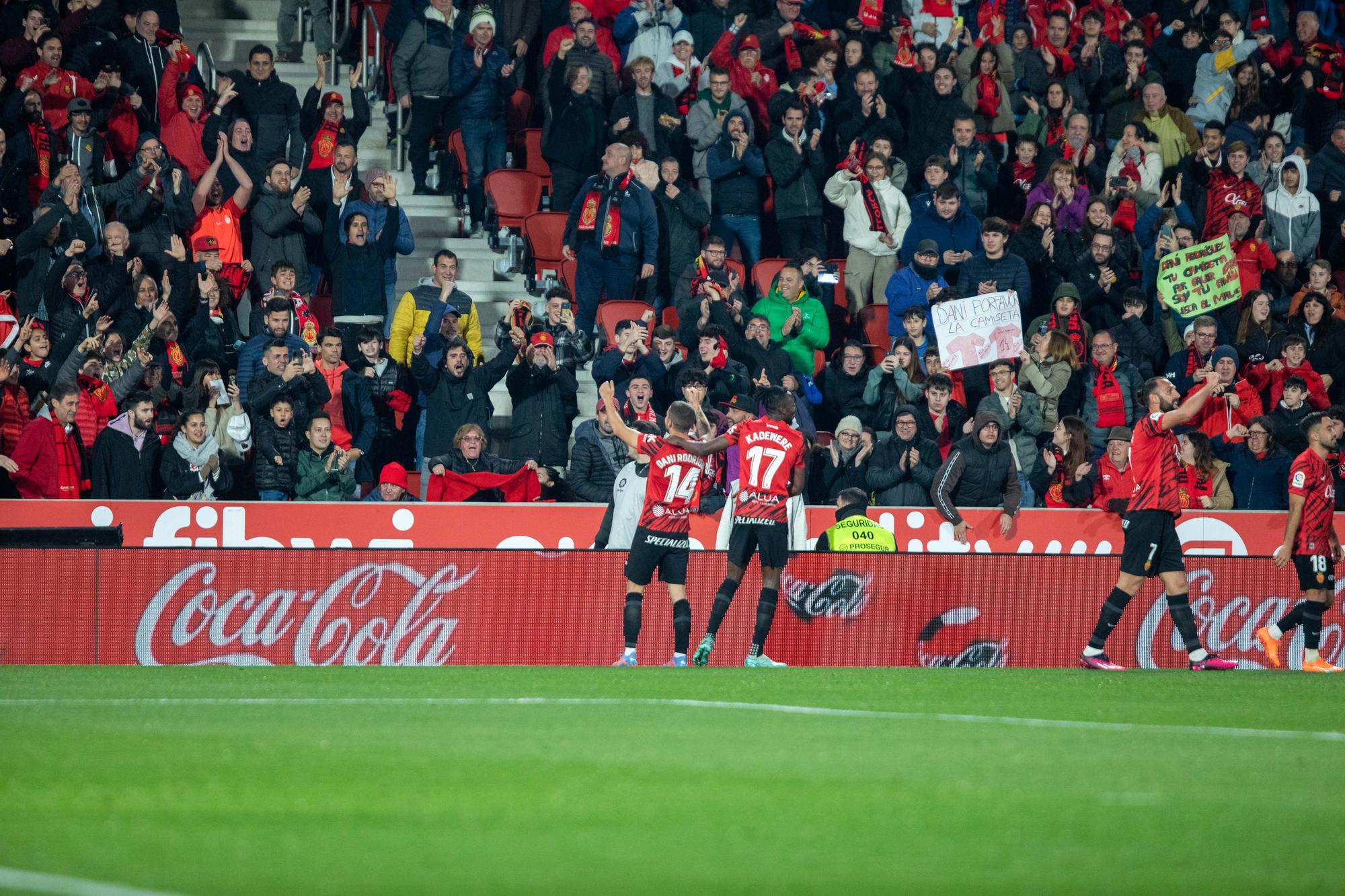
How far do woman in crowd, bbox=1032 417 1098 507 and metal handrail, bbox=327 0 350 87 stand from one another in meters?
9.11

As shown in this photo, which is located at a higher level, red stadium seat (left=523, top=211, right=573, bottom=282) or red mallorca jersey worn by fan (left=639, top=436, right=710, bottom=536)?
red stadium seat (left=523, top=211, right=573, bottom=282)

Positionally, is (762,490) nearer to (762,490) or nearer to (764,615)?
(762,490)

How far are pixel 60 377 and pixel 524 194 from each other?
5.56m

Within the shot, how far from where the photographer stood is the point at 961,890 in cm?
461

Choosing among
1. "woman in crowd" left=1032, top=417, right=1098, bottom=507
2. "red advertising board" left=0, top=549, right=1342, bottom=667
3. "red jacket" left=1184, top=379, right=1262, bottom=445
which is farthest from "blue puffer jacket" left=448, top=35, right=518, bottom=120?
"red jacket" left=1184, top=379, right=1262, bottom=445

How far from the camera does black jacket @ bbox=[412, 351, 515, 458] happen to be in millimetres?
16125

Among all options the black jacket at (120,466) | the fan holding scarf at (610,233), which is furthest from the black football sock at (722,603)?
the black jacket at (120,466)

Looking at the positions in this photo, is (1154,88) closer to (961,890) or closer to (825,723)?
(825,723)

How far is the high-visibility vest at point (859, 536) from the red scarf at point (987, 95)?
669cm

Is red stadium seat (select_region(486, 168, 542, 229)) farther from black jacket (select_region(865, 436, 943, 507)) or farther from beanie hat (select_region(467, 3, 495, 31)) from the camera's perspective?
black jacket (select_region(865, 436, 943, 507))

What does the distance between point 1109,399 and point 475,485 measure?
6.28 metres

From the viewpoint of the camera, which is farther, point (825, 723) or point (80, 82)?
point (80, 82)

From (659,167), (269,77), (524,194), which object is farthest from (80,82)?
(659,167)

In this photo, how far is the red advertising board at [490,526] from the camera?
15336mm
